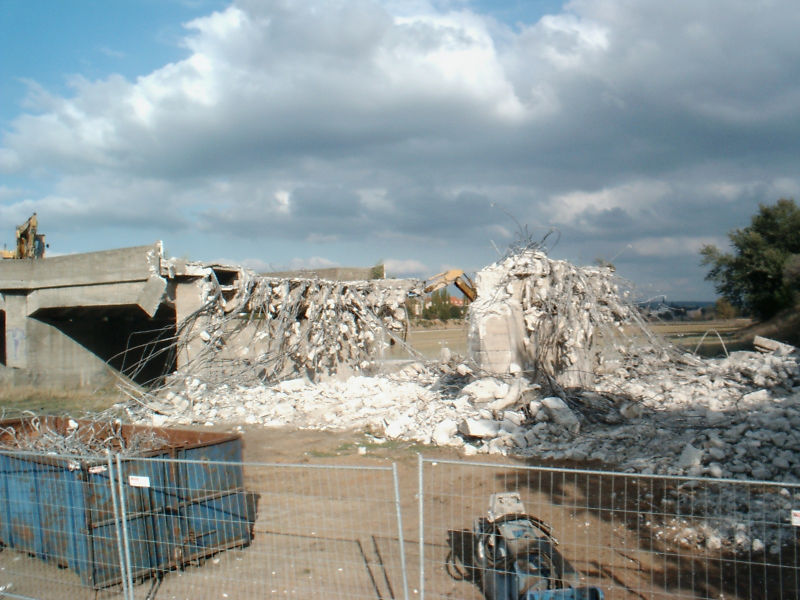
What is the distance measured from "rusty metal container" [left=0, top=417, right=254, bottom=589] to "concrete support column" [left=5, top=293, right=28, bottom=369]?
12945mm

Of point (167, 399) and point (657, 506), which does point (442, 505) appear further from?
point (167, 399)

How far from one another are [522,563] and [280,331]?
1141cm

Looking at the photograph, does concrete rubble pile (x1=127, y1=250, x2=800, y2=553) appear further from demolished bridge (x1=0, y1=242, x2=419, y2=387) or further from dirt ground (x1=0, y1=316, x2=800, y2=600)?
dirt ground (x1=0, y1=316, x2=800, y2=600)

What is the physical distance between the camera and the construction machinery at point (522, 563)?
4235mm

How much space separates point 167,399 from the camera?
13531 millimetres

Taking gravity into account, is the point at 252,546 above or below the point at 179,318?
below

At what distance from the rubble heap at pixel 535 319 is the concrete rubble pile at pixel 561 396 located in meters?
0.03

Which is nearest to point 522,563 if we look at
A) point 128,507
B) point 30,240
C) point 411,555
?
point 411,555

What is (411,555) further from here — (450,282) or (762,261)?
(762,261)

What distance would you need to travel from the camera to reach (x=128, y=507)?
18.1 ft

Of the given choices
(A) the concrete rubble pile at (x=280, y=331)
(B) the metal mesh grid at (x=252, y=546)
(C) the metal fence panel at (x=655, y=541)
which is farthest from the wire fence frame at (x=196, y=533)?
(A) the concrete rubble pile at (x=280, y=331)

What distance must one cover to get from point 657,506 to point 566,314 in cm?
704

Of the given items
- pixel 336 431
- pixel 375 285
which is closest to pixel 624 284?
pixel 375 285

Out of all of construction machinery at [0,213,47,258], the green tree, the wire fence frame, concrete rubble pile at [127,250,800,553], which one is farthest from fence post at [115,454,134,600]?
the green tree
